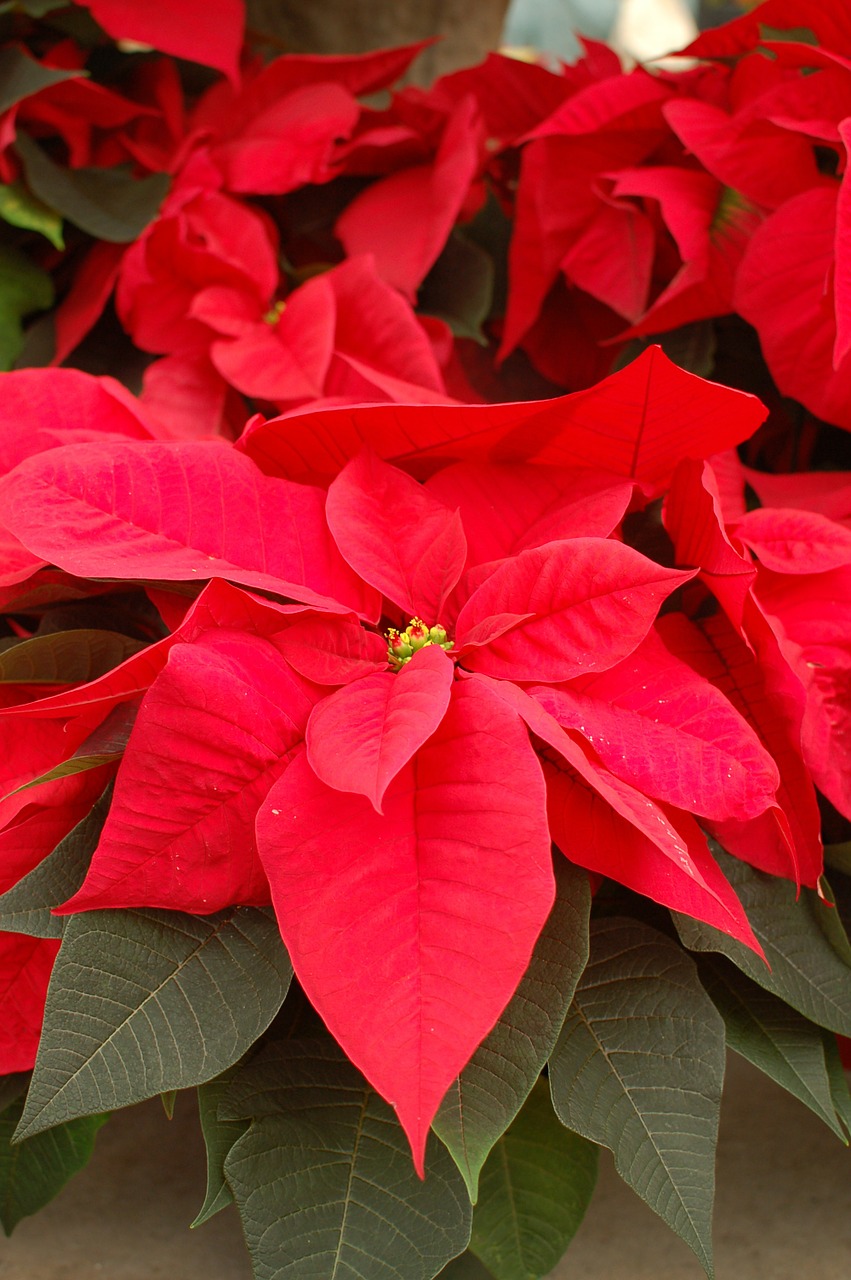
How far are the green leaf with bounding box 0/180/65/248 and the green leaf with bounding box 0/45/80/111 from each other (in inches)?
1.4

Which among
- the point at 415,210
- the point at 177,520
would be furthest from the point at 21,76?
the point at 177,520

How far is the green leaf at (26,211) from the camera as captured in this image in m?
0.55

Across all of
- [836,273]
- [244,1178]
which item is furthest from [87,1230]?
[836,273]

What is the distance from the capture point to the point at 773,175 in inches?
19.2

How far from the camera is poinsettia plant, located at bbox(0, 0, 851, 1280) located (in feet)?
0.97

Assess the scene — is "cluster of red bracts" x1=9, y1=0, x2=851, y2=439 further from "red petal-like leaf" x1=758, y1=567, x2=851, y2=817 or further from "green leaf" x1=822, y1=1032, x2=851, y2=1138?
"green leaf" x1=822, y1=1032, x2=851, y2=1138

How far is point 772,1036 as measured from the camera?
0.37 metres

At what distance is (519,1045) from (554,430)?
0.19 metres

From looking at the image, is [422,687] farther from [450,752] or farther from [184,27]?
[184,27]

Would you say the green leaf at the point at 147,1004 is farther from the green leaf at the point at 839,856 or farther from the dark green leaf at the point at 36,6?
the dark green leaf at the point at 36,6

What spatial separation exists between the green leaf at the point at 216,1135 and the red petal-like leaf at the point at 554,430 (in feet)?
0.63

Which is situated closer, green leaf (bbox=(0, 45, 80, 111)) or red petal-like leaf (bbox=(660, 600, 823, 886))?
red petal-like leaf (bbox=(660, 600, 823, 886))

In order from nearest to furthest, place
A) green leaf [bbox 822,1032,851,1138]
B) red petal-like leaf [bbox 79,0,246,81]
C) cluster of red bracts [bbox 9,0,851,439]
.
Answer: green leaf [bbox 822,1032,851,1138] → cluster of red bracts [bbox 9,0,851,439] → red petal-like leaf [bbox 79,0,246,81]

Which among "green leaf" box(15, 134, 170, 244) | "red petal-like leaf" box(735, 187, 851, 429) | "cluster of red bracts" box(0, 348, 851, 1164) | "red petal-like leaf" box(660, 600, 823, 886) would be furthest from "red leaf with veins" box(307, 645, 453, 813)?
"green leaf" box(15, 134, 170, 244)
